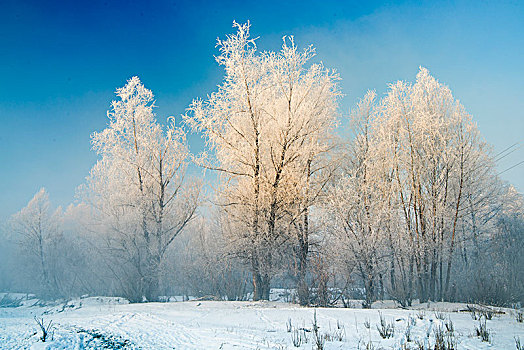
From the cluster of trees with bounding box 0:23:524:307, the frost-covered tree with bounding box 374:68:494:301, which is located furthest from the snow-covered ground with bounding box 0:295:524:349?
the frost-covered tree with bounding box 374:68:494:301

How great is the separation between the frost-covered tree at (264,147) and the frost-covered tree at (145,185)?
506 centimetres

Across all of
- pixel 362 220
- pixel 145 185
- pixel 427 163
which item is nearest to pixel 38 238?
pixel 145 185

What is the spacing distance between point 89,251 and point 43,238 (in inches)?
206

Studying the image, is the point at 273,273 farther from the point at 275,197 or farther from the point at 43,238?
the point at 43,238

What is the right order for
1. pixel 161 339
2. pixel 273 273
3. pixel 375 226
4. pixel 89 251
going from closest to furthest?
pixel 161 339 → pixel 273 273 → pixel 375 226 → pixel 89 251

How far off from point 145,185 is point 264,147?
784 centimetres

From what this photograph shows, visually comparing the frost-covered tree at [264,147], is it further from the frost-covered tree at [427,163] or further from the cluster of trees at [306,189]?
the frost-covered tree at [427,163]

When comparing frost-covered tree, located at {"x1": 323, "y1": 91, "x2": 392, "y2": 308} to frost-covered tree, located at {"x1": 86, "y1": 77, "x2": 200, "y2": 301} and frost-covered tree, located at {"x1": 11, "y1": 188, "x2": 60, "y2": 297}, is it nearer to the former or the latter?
frost-covered tree, located at {"x1": 86, "y1": 77, "x2": 200, "y2": 301}

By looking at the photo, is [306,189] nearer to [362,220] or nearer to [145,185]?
[362,220]

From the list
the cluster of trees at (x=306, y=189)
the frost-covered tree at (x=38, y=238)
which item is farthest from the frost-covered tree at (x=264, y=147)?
the frost-covered tree at (x=38, y=238)

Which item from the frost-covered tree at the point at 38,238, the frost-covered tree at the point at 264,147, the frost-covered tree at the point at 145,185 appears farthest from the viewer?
the frost-covered tree at the point at 38,238

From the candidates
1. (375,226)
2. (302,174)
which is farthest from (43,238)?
(375,226)

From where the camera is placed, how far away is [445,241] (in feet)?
50.4

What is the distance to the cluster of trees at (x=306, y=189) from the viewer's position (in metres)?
13.4
